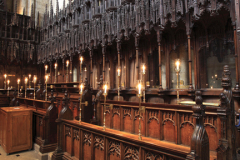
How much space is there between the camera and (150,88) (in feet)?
27.6

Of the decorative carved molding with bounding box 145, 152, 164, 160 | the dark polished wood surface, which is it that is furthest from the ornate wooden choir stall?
the dark polished wood surface

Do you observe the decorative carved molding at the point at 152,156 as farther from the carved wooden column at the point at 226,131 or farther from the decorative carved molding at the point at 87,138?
the decorative carved molding at the point at 87,138

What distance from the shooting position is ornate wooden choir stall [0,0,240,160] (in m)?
2.70

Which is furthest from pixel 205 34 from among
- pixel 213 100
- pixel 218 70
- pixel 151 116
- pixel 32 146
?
pixel 32 146

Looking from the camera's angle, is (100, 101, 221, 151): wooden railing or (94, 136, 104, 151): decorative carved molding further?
(100, 101, 221, 151): wooden railing

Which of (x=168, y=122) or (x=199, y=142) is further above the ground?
(x=199, y=142)

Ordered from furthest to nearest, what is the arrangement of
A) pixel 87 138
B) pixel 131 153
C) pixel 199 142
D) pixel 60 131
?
pixel 60 131, pixel 87 138, pixel 131 153, pixel 199 142

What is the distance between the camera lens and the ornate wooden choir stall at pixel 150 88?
2.70 m

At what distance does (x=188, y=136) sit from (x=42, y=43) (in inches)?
676

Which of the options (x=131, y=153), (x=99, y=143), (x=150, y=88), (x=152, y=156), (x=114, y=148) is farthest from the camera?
(x=150, y=88)

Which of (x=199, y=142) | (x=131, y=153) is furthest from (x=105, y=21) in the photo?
(x=199, y=142)

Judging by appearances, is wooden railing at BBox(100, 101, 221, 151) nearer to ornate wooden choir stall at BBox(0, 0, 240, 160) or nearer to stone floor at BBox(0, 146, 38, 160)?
ornate wooden choir stall at BBox(0, 0, 240, 160)

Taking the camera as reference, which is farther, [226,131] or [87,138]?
[87,138]

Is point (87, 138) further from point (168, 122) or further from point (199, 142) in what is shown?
point (199, 142)
